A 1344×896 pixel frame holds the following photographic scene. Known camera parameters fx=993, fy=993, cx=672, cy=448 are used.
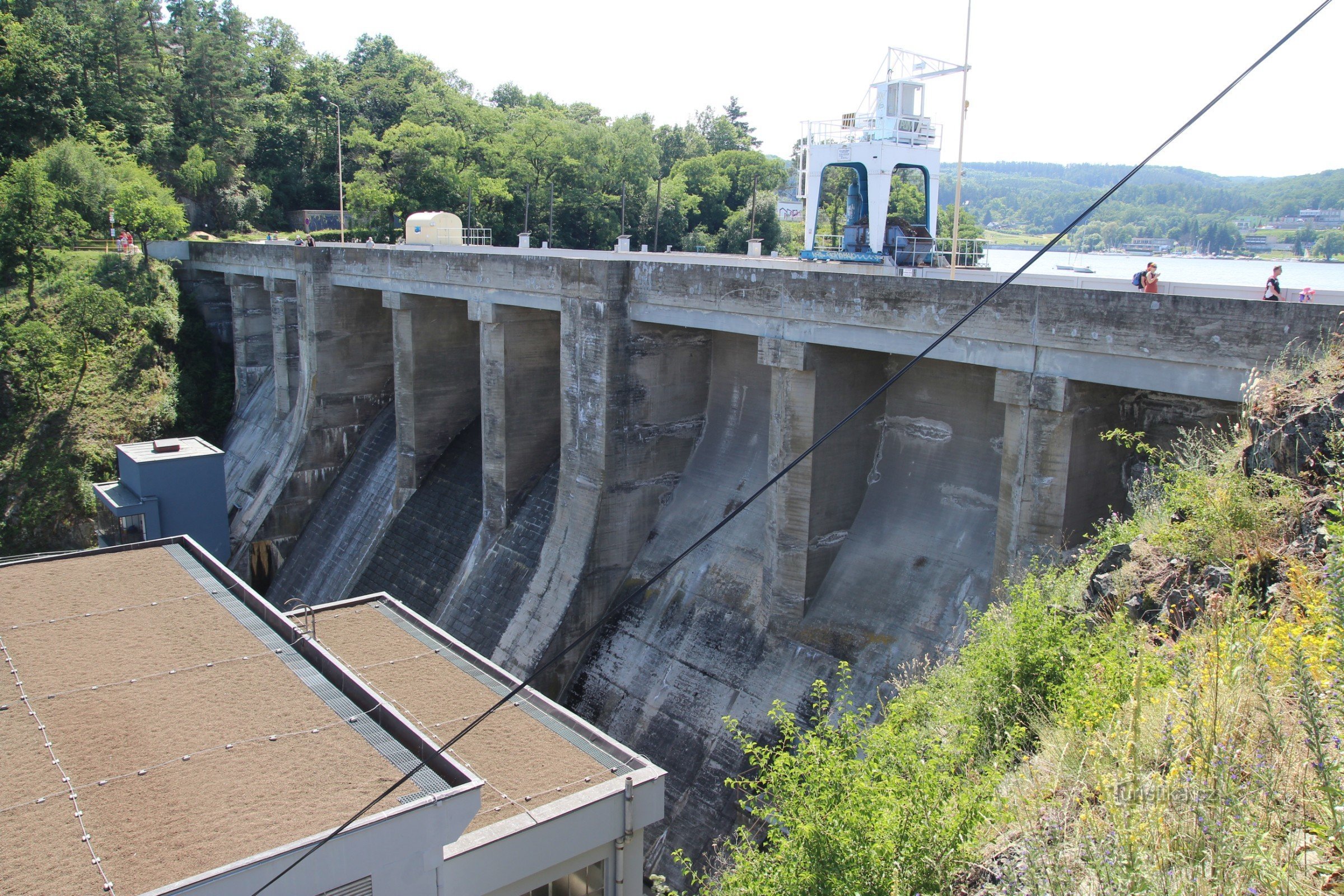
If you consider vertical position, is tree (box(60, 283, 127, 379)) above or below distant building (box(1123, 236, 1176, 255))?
below

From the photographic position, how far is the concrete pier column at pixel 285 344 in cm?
2994

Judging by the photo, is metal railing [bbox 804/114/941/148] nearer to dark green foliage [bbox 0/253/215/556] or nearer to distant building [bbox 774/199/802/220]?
dark green foliage [bbox 0/253/215/556]

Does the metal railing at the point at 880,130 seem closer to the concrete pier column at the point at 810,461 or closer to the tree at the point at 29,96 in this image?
the concrete pier column at the point at 810,461

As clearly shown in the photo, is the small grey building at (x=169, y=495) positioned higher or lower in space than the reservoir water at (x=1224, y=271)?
lower

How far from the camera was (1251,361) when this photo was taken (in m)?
10.1

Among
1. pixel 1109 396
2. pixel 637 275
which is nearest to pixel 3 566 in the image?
pixel 637 275

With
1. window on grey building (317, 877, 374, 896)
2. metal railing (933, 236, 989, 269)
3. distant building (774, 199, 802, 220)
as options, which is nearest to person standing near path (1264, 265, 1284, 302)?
metal railing (933, 236, 989, 269)

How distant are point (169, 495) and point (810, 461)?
45.7 ft

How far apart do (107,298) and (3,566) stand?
72.9ft

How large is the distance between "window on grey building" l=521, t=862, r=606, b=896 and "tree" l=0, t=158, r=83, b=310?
3157 centimetres

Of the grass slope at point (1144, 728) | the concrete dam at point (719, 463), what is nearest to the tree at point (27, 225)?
the concrete dam at point (719, 463)

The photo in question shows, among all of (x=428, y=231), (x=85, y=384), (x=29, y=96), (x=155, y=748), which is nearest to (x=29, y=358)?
(x=85, y=384)

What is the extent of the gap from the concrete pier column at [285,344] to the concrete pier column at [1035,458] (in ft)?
76.7

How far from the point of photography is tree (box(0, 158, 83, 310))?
32.5m
